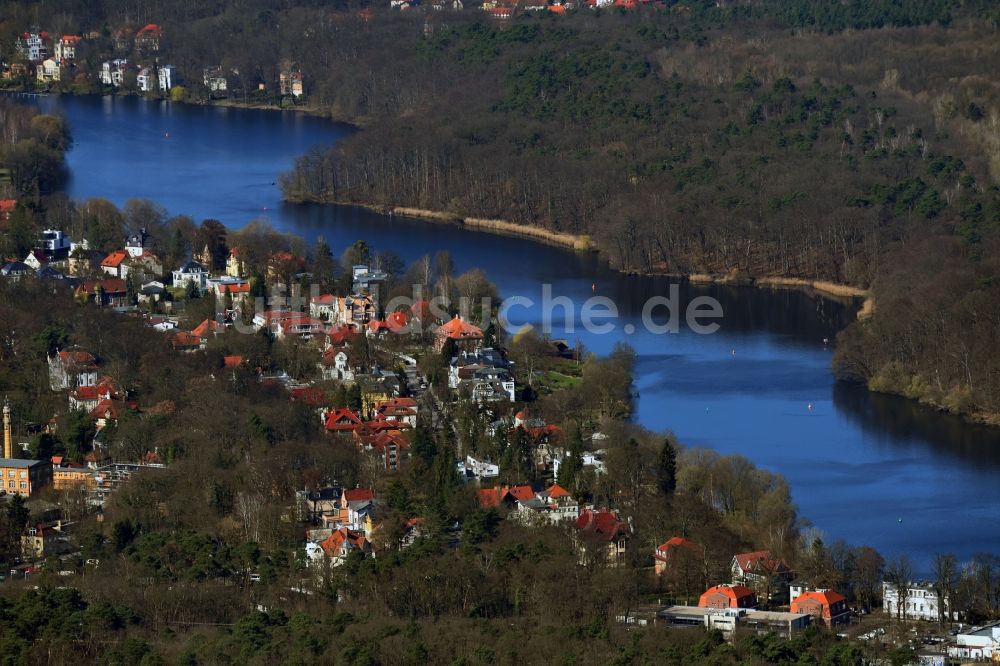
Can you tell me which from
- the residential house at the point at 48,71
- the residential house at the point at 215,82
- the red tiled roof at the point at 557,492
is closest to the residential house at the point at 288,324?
the red tiled roof at the point at 557,492

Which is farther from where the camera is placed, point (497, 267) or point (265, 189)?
point (265, 189)

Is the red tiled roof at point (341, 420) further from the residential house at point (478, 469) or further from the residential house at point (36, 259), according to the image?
the residential house at point (36, 259)

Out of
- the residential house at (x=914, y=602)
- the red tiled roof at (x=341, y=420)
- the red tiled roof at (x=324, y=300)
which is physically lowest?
the residential house at (x=914, y=602)

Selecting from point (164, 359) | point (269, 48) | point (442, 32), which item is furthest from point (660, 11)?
point (164, 359)

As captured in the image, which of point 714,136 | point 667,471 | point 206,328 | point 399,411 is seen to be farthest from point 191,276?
point 714,136

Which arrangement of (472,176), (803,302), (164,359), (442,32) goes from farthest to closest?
1. (442,32)
2. (472,176)
3. (803,302)
4. (164,359)

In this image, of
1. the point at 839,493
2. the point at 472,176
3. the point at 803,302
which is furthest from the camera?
the point at 472,176

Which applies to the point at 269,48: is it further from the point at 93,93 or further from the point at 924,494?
the point at 924,494

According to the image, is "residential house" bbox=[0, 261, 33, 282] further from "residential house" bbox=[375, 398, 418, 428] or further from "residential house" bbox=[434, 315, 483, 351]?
"residential house" bbox=[375, 398, 418, 428]
